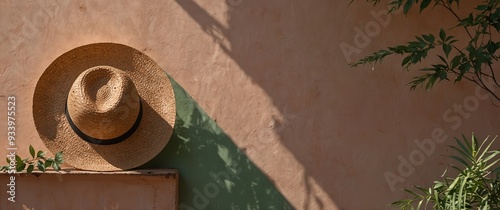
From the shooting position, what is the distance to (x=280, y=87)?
4492mm

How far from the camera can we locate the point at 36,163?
14.1 feet

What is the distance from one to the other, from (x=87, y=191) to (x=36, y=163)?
13.3 inches

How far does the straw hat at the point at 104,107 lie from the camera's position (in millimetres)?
4180

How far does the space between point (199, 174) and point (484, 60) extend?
1.74 meters

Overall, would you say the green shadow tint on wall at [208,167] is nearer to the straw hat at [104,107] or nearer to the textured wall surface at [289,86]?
the textured wall surface at [289,86]

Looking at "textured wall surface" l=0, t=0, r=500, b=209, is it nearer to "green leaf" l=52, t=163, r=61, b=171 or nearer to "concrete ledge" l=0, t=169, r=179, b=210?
"concrete ledge" l=0, t=169, r=179, b=210

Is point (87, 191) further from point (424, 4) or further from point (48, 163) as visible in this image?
point (424, 4)

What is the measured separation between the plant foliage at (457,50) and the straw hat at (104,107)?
1220mm

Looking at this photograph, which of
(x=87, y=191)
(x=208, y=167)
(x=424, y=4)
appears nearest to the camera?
(x=424, y=4)

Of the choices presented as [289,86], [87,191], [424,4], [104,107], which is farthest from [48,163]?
[424,4]

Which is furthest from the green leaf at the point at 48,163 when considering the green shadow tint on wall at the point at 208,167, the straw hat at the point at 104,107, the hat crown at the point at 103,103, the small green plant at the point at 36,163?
the green shadow tint on wall at the point at 208,167

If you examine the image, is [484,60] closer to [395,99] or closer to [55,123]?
[395,99]

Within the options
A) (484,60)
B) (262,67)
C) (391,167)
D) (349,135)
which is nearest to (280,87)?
(262,67)

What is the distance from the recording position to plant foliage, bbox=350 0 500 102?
4.01 metres
